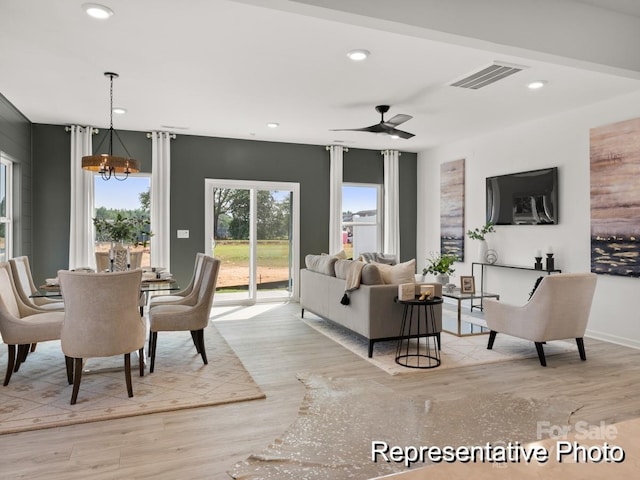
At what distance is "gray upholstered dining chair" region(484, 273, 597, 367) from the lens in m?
4.18

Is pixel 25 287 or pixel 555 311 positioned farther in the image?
pixel 25 287

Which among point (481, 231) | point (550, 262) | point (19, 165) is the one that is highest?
point (19, 165)

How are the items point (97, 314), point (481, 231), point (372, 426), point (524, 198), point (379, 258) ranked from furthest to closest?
point (379, 258) → point (481, 231) → point (524, 198) → point (97, 314) → point (372, 426)

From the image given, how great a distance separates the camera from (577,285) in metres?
4.25

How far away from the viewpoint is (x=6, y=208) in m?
5.84

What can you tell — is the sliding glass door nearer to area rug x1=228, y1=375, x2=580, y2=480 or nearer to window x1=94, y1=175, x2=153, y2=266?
window x1=94, y1=175, x2=153, y2=266

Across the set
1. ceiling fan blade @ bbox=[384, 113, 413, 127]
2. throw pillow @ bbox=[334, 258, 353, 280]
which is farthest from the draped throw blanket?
ceiling fan blade @ bbox=[384, 113, 413, 127]

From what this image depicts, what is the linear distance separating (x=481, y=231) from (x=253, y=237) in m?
3.70

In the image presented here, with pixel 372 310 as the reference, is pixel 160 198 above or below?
above

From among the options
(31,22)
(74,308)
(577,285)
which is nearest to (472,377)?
(577,285)

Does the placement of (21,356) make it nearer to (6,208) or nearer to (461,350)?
(6,208)

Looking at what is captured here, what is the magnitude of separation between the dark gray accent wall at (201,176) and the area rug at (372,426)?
4.53 metres

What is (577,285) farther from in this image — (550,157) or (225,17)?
(225,17)

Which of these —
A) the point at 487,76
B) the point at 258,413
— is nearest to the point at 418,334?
the point at 258,413
